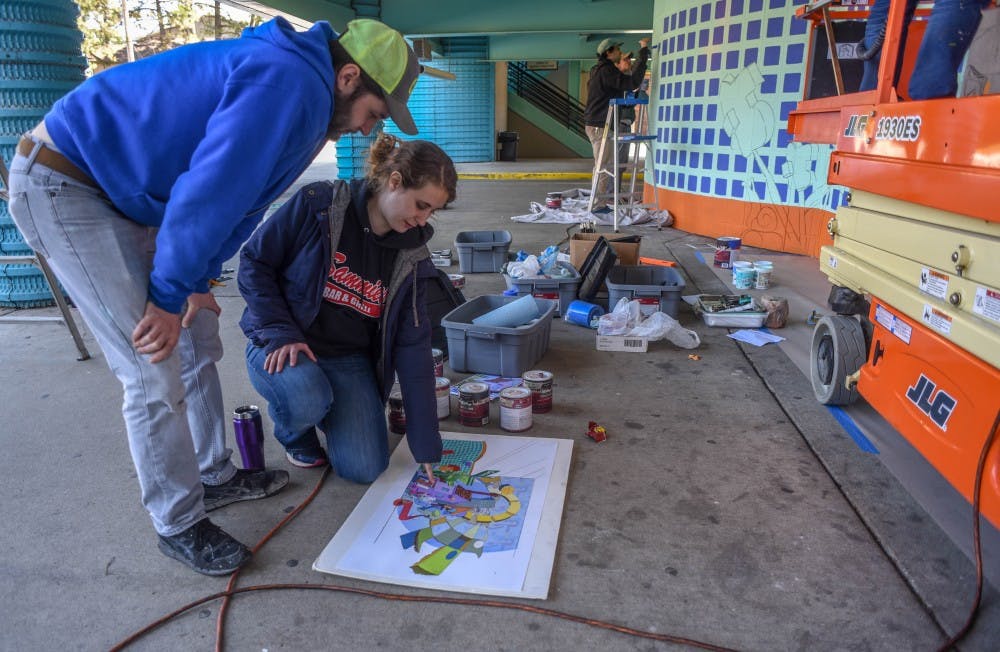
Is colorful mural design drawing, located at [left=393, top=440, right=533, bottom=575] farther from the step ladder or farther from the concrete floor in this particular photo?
the step ladder

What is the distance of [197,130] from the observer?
1.43 meters

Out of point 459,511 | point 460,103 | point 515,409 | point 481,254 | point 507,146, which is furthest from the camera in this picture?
point 507,146

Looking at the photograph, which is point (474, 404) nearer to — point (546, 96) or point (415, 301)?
point (415, 301)

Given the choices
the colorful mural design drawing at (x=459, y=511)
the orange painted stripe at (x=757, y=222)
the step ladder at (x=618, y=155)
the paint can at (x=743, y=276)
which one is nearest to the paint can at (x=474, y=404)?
the colorful mural design drawing at (x=459, y=511)

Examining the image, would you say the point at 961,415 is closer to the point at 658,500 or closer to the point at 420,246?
the point at 658,500

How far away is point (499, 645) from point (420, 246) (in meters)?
1.18

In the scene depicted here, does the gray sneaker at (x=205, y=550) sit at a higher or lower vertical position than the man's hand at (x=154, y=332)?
lower

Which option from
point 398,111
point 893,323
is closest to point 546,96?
point 893,323

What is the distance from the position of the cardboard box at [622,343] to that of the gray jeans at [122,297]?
217 centimetres

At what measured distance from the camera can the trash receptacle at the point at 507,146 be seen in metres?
15.9

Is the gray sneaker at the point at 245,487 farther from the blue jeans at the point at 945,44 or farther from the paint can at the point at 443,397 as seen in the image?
the blue jeans at the point at 945,44

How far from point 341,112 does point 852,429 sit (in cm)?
215

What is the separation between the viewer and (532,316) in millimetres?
3326

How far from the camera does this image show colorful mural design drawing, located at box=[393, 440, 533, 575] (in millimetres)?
1791
